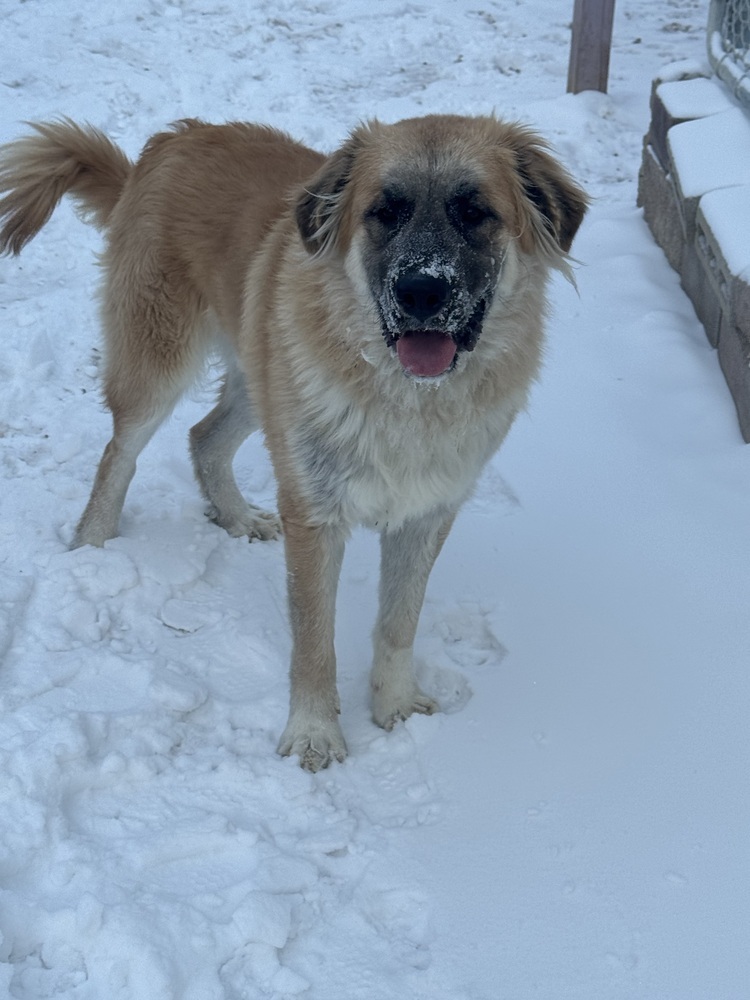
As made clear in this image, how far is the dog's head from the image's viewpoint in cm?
236

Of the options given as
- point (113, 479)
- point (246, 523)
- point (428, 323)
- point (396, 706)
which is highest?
point (428, 323)

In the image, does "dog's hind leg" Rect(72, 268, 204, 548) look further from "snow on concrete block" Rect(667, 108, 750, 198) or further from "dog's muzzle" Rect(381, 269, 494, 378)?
"snow on concrete block" Rect(667, 108, 750, 198)

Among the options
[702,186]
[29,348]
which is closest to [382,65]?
[702,186]

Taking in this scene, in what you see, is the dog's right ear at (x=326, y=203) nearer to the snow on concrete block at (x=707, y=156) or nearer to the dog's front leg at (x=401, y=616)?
the dog's front leg at (x=401, y=616)

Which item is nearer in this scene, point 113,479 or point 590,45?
point 113,479

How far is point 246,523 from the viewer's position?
3746 mm

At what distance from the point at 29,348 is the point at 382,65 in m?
4.06

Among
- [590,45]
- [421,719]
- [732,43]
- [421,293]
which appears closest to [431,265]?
[421,293]

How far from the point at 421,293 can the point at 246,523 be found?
5.39ft

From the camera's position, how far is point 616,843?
245 centimetres

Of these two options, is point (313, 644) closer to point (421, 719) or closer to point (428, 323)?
point (421, 719)

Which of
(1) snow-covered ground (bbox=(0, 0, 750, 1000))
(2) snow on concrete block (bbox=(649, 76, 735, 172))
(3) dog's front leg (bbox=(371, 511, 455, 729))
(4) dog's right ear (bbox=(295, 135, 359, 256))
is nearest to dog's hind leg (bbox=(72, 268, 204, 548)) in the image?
(1) snow-covered ground (bbox=(0, 0, 750, 1000))

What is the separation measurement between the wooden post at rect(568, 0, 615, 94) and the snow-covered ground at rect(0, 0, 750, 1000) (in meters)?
1.90

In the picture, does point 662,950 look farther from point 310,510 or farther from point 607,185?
point 607,185
